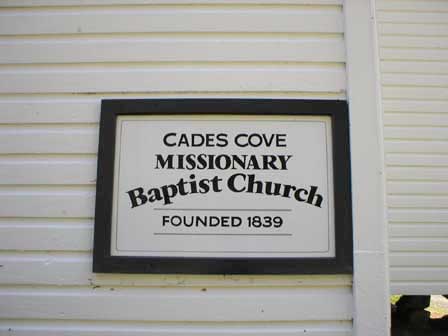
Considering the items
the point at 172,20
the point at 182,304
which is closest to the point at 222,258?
the point at 182,304

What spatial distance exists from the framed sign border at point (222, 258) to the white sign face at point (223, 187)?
0.03 m

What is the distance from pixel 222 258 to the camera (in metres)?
1.49

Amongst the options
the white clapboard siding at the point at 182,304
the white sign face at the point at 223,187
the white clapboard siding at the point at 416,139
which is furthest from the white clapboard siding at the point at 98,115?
the white clapboard siding at the point at 416,139

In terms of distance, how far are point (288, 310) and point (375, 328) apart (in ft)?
1.34

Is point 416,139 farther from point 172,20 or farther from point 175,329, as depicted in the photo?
point 175,329

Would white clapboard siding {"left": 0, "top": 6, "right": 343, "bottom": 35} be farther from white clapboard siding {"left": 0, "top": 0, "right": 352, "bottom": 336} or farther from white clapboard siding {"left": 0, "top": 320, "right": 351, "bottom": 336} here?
white clapboard siding {"left": 0, "top": 320, "right": 351, "bottom": 336}

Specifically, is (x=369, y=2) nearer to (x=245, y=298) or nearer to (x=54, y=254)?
(x=245, y=298)

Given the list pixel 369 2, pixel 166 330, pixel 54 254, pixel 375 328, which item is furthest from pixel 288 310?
pixel 369 2

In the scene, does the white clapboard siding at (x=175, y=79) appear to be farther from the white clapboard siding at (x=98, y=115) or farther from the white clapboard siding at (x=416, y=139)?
A: the white clapboard siding at (x=416, y=139)

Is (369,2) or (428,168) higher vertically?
(369,2)

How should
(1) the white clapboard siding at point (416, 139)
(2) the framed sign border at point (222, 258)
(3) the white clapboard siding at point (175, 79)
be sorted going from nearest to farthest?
(2) the framed sign border at point (222, 258)
(3) the white clapboard siding at point (175, 79)
(1) the white clapboard siding at point (416, 139)

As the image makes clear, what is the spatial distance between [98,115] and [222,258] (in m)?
0.95

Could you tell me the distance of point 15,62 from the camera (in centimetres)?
163

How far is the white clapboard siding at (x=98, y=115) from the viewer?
4.91 ft
